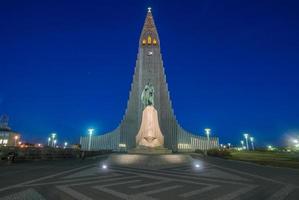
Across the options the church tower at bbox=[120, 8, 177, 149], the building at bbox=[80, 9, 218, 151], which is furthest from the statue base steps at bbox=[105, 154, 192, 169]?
the church tower at bbox=[120, 8, 177, 149]

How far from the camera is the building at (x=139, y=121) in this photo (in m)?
49.4

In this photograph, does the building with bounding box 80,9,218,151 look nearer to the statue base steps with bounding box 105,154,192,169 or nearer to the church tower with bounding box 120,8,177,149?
the church tower with bounding box 120,8,177,149

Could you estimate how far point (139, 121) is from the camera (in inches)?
2005

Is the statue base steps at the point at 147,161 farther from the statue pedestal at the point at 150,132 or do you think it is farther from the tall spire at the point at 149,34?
the tall spire at the point at 149,34

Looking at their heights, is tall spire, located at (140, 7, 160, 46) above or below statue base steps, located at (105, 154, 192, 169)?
above

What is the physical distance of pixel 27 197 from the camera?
6070 millimetres

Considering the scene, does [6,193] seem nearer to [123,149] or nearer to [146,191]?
[146,191]

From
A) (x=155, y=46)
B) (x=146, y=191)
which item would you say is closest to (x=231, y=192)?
A: (x=146, y=191)

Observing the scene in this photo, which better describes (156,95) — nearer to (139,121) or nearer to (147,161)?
(139,121)

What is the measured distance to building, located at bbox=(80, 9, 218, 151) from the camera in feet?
162

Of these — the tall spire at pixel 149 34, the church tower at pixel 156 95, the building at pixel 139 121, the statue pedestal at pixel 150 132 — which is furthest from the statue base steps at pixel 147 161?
the tall spire at pixel 149 34

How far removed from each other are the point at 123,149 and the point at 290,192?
44.8 meters

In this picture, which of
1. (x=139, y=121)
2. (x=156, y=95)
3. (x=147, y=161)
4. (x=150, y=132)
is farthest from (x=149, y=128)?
(x=156, y=95)

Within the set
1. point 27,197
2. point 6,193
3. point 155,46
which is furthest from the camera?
point 155,46
